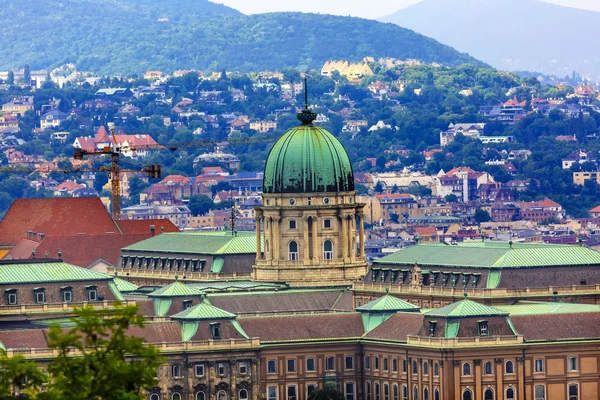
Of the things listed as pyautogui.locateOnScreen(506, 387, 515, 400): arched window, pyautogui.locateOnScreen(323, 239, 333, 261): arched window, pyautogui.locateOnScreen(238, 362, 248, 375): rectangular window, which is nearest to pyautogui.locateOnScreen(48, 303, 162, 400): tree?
pyautogui.locateOnScreen(506, 387, 515, 400): arched window

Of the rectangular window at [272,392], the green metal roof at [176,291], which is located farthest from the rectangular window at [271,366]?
the green metal roof at [176,291]

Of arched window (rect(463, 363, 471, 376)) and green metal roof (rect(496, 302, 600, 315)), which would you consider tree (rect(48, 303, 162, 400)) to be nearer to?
arched window (rect(463, 363, 471, 376))

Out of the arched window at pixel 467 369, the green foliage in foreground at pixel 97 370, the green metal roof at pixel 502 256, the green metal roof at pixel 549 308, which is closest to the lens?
the green foliage in foreground at pixel 97 370

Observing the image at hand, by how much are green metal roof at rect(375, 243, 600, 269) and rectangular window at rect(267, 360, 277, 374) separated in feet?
44.0

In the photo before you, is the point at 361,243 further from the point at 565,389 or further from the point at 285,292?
the point at 565,389

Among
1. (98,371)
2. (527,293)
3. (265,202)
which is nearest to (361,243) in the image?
(265,202)

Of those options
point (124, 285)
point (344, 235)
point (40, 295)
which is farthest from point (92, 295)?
point (344, 235)

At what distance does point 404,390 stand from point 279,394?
23.5ft

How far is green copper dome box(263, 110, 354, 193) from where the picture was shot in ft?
557

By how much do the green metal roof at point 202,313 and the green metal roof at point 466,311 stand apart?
35.7 ft

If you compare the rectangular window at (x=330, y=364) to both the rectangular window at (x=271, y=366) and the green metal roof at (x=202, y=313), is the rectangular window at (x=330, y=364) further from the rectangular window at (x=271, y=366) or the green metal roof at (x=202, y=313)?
the green metal roof at (x=202, y=313)

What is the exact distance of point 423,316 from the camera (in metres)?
148

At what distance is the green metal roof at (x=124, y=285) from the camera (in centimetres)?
17062

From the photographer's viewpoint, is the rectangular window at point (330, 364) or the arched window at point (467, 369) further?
the rectangular window at point (330, 364)
